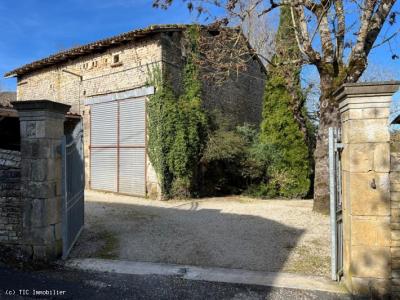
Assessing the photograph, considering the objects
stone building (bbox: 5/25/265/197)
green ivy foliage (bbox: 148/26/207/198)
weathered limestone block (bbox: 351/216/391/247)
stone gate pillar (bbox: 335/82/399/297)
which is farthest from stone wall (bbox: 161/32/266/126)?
weathered limestone block (bbox: 351/216/391/247)

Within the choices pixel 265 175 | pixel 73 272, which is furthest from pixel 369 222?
pixel 265 175

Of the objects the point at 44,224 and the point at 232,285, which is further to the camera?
the point at 44,224

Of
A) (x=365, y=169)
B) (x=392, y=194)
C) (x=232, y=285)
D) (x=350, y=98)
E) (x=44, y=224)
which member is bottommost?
(x=232, y=285)

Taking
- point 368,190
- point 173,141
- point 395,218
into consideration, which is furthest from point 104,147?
point 395,218

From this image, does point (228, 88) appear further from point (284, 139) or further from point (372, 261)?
point (372, 261)

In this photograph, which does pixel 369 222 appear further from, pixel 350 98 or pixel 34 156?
pixel 34 156

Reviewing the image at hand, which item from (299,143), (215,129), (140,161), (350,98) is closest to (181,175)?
(140,161)

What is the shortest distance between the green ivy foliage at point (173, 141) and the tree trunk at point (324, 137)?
13.2ft

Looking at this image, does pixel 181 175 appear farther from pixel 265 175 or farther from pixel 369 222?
pixel 369 222

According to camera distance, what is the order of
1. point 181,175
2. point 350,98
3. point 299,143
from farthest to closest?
point 299,143 < point 181,175 < point 350,98

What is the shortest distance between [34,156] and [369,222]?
421 centimetres

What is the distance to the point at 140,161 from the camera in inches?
436

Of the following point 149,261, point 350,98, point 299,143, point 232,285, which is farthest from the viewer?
point 299,143

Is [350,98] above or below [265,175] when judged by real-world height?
above
